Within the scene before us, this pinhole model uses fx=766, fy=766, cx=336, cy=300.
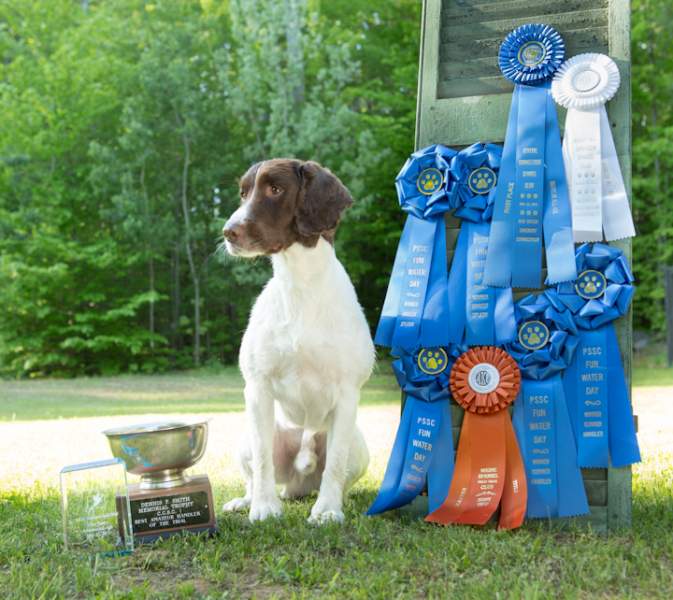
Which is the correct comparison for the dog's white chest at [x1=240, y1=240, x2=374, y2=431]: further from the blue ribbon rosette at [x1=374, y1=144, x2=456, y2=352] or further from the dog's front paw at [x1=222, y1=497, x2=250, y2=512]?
the dog's front paw at [x1=222, y1=497, x2=250, y2=512]

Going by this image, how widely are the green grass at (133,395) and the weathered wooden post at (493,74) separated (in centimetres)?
621

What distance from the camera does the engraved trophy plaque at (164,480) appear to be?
118 inches

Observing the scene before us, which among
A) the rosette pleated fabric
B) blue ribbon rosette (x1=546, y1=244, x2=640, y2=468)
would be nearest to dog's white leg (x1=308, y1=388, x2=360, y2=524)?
blue ribbon rosette (x1=546, y1=244, x2=640, y2=468)

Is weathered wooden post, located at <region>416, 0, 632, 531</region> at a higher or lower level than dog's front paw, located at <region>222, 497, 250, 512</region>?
higher

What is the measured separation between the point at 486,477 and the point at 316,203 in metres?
1.36

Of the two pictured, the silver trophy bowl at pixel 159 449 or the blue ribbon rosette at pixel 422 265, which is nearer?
the silver trophy bowl at pixel 159 449

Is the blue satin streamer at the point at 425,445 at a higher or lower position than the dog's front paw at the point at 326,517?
higher

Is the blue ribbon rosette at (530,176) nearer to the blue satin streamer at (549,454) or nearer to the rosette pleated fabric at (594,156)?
the rosette pleated fabric at (594,156)

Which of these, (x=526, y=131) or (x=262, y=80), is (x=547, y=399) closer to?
(x=526, y=131)

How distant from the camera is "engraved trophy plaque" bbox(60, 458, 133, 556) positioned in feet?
9.55

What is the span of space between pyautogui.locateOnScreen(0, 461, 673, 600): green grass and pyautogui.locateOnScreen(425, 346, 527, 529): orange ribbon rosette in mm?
101

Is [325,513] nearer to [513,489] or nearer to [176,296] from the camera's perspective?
[513,489]

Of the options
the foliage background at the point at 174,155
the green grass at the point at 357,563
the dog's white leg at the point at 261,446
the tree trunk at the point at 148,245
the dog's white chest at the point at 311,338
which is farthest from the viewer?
the tree trunk at the point at 148,245

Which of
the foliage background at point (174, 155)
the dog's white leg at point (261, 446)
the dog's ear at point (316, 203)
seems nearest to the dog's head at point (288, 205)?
the dog's ear at point (316, 203)
